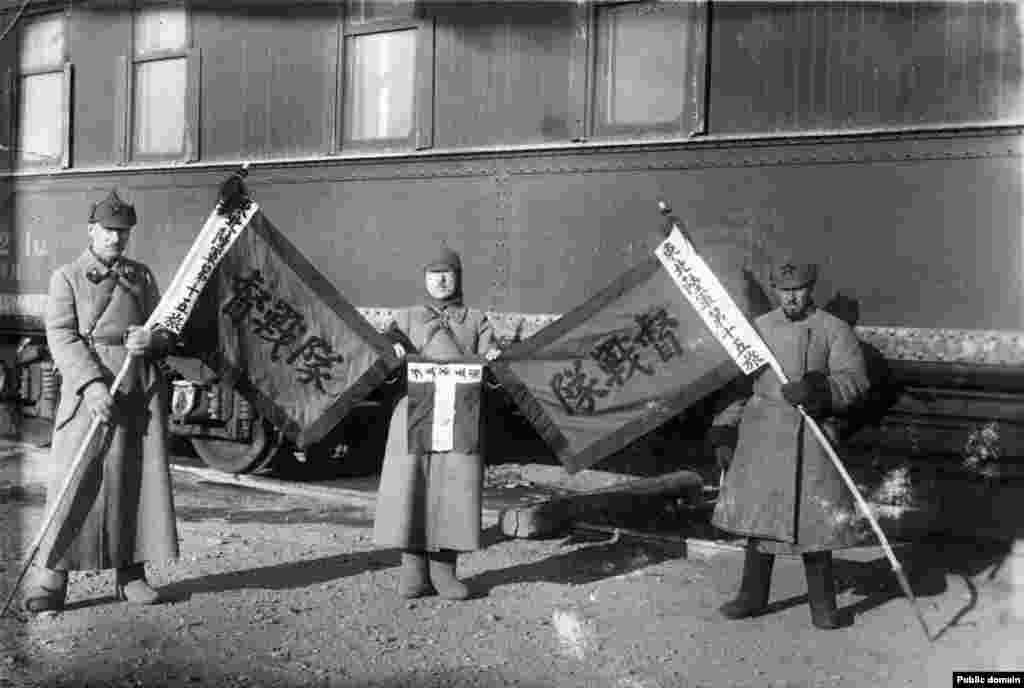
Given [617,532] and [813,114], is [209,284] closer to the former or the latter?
[617,532]

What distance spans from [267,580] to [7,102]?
6.50 metres

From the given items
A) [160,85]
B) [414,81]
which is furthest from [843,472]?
[160,85]

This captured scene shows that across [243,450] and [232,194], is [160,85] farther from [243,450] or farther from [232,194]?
[232,194]

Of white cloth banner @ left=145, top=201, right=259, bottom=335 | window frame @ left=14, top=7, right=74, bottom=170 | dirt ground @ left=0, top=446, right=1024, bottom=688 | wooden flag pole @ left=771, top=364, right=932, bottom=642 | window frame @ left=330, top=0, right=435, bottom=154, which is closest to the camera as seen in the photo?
dirt ground @ left=0, top=446, right=1024, bottom=688

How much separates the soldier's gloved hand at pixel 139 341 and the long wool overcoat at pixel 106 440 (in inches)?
3.7

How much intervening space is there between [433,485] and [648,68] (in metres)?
2.78

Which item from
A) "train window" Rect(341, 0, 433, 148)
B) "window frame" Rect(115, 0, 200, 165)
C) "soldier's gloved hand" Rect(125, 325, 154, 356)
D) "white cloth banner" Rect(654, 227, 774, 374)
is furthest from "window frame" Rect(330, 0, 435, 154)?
"soldier's gloved hand" Rect(125, 325, 154, 356)

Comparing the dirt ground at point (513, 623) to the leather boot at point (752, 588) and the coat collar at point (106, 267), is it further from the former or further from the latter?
the coat collar at point (106, 267)

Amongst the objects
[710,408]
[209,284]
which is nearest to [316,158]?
[209,284]

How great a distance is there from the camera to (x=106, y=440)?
5137mm

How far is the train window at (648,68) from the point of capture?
6.56 metres

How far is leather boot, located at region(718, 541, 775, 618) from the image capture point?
5211 millimetres

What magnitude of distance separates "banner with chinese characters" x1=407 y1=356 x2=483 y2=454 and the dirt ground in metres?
0.72

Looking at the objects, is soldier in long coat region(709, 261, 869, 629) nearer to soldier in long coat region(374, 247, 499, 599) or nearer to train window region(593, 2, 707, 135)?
soldier in long coat region(374, 247, 499, 599)
